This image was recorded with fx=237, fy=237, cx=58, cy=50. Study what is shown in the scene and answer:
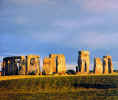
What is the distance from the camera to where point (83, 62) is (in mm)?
72000

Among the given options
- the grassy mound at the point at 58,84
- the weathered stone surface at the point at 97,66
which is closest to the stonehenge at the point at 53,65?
the weathered stone surface at the point at 97,66

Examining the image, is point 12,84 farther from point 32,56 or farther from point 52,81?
point 32,56

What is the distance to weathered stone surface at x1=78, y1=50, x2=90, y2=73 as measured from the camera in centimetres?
7181

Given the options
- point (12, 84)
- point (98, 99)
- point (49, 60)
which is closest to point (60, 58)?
point (49, 60)

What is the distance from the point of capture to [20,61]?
7619 cm

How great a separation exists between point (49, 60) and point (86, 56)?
11.5m

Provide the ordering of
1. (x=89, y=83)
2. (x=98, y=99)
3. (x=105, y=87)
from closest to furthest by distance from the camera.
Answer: (x=98, y=99) → (x=105, y=87) → (x=89, y=83)

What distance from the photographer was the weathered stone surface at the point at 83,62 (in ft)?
236

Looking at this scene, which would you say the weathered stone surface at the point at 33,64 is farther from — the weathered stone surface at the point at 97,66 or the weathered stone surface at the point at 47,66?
the weathered stone surface at the point at 97,66

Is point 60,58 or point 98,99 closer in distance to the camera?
point 98,99

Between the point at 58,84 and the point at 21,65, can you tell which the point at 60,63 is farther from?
the point at 58,84

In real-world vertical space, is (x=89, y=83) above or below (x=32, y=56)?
below

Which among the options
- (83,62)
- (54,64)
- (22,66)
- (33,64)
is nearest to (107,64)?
(83,62)

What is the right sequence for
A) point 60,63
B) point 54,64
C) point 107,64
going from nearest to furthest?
point 60,63 → point 54,64 → point 107,64
